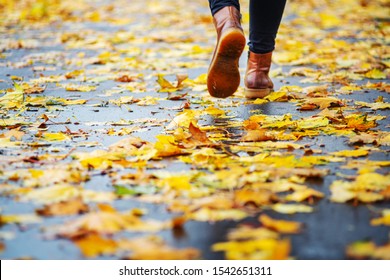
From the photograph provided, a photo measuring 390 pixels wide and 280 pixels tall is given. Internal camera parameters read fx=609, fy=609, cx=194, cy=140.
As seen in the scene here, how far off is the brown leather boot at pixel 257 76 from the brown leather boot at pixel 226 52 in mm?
379

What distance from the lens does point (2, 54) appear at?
4922mm

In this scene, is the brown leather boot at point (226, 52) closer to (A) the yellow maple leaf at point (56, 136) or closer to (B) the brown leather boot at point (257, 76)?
(B) the brown leather boot at point (257, 76)

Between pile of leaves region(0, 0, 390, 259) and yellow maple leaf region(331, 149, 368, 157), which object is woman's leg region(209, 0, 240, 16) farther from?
yellow maple leaf region(331, 149, 368, 157)

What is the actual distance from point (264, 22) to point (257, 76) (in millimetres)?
283

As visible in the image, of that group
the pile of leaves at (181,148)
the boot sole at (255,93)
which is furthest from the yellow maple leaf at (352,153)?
the boot sole at (255,93)

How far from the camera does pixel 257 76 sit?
321 centimetres

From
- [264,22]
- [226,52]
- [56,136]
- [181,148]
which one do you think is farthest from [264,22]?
[56,136]

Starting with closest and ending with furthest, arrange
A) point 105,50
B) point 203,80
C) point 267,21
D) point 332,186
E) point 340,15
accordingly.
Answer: point 332,186
point 267,21
point 203,80
point 105,50
point 340,15

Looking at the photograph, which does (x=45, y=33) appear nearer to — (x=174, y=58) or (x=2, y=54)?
(x=2, y=54)

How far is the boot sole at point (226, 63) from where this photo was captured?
271 centimetres

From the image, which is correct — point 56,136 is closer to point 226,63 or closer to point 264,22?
point 226,63

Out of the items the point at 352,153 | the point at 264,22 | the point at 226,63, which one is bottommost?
the point at 352,153
